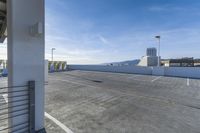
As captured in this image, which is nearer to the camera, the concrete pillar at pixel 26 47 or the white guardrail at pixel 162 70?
the concrete pillar at pixel 26 47

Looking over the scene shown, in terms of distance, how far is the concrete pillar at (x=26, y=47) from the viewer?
2686mm

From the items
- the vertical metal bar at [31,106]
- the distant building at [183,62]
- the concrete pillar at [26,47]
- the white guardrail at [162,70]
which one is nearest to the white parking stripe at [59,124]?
the concrete pillar at [26,47]

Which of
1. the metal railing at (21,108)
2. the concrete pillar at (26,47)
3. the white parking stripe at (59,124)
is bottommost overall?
the white parking stripe at (59,124)

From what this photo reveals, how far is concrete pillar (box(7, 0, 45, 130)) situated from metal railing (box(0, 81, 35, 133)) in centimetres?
4

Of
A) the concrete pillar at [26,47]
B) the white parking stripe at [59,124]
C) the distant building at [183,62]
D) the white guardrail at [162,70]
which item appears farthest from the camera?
the distant building at [183,62]

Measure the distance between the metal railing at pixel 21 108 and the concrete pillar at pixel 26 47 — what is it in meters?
0.04

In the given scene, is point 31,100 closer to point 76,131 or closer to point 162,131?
point 76,131

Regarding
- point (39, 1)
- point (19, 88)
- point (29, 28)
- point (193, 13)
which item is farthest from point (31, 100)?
point (193, 13)

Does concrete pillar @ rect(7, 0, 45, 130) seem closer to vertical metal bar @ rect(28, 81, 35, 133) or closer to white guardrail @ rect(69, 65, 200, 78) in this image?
vertical metal bar @ rect(28, 81, 35, 133)

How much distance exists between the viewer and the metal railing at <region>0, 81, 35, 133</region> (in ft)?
8.88

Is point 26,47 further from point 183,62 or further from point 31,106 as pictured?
point 183,62

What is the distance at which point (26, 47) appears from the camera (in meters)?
2.85

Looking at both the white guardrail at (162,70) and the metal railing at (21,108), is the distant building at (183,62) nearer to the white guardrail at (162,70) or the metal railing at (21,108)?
the white guardrail at (162,70)

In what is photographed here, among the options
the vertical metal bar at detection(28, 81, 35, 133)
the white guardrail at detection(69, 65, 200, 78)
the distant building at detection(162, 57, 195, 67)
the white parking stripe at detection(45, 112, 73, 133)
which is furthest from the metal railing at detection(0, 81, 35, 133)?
the distant building at detection(162, 57, 195, 67)
